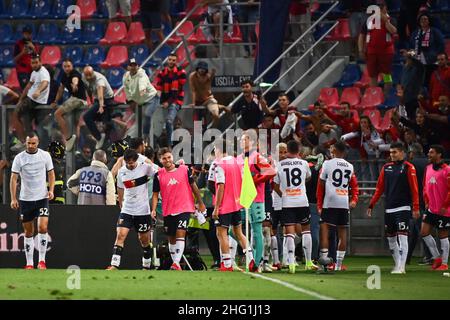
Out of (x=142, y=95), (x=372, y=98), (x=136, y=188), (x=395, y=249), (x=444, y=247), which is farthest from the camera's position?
(x=372, y=98)

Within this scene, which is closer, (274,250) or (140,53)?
(274,250)

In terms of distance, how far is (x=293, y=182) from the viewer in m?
20.9

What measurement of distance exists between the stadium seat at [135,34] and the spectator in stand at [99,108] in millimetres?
7619

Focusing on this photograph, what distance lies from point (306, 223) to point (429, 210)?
254cm

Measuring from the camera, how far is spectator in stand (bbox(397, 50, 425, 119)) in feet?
89.4

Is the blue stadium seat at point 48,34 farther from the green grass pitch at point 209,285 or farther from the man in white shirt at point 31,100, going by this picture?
the green grass pitch at point 209,285

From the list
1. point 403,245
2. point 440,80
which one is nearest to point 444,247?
point 403,245

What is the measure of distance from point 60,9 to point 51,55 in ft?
5.48

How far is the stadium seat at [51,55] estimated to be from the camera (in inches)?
1325

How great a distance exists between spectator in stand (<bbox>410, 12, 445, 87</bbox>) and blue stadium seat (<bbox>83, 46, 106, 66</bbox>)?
936cm

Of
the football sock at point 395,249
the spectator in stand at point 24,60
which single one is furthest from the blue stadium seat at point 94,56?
the football sock at point 395,249

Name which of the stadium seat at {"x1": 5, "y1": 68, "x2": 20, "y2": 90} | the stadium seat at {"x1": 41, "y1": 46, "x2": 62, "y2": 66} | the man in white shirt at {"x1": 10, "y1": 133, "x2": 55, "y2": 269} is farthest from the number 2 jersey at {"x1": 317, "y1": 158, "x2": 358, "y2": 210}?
→ the stadium seat at {"x1": 41, "y1": 46, "x2": 62, "y2": 66}

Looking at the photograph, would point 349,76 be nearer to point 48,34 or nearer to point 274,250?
point 274,250
